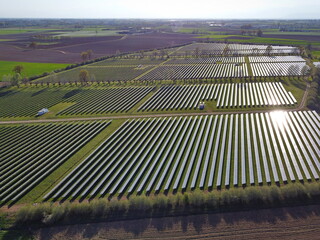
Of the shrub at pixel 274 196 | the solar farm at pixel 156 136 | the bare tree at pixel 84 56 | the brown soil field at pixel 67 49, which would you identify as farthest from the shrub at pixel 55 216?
the brown soil field at pixel 67 49

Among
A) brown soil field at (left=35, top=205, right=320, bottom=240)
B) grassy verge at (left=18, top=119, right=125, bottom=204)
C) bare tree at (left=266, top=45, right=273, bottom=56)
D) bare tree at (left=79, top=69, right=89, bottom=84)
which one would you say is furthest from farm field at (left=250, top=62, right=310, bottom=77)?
brown soil field at (left=35, top=205, right=320, bottom=240)

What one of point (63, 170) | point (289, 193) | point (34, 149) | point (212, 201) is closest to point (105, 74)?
point (34, 149)

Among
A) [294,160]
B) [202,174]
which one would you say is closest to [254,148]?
[294,160]

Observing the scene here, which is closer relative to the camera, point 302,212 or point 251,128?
point 302,212

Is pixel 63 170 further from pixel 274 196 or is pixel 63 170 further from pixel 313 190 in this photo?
pixel 313 190

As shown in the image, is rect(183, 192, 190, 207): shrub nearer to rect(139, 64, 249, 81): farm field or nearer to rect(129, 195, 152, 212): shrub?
rect(129, 195, 152, 212): shrub

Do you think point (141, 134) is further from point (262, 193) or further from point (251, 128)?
point (262, 193)
